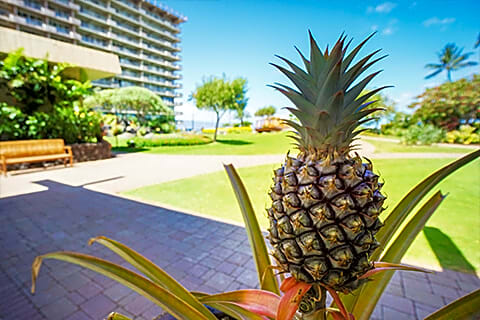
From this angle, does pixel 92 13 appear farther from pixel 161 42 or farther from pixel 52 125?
pixel 52 125

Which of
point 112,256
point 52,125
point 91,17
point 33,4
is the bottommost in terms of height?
point 112,256

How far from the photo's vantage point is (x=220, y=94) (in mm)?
21766

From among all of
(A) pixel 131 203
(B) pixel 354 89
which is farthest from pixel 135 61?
(B) pixel 354 89

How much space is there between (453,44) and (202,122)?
57255 mm

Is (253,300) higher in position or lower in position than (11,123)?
lower

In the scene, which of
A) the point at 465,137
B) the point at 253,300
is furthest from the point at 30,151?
the point at 465,137

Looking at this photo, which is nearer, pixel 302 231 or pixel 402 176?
pixel 302 231

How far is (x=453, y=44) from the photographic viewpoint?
45.3 metres

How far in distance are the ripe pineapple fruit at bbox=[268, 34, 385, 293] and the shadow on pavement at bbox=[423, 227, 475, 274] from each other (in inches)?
130

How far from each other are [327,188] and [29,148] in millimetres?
12507

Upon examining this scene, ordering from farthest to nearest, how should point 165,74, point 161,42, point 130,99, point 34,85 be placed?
point 165,74 → point 161,42 → point 130,99 → point 34,85

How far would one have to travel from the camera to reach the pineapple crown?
1.04 m

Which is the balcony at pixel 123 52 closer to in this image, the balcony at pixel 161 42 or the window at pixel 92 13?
the balcony at pixel 161 42

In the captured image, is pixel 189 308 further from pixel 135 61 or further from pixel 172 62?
pixel 172 62
